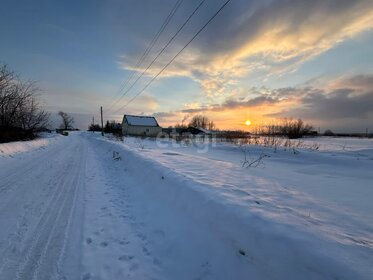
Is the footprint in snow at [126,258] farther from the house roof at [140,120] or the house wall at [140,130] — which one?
the house roof at [140,120]

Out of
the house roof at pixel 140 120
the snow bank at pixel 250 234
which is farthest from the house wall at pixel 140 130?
the snow bank at pixel 250 234

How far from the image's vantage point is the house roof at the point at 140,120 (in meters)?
66.3

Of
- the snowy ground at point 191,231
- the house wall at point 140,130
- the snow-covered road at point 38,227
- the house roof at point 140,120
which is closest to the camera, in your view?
the snowy ground at point 191,231

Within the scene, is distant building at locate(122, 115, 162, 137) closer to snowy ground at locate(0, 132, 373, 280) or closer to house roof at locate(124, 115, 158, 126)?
house roof at locate(124, 115, 158, 126)

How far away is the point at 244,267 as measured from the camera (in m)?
2.71

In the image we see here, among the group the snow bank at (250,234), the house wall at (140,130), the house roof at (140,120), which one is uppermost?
the house roof at (140,120)

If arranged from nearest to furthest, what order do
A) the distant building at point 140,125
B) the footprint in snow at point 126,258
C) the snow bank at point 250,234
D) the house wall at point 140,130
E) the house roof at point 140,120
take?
the snow bank at point 250,234 < the footprint in snow at point 126,258 < the house wall at point 140,130 < the distant building at point 140,125 < the house roof at point 140,120

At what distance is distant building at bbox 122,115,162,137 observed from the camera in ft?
214

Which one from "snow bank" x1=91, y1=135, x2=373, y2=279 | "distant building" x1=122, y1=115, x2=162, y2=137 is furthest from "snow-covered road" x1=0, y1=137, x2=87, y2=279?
"distant building" x1=122, y1=115, x2=162, y2=137

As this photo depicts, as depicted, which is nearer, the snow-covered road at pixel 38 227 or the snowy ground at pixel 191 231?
the snowy ground at pixel 191 231

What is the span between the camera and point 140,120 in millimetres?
68062

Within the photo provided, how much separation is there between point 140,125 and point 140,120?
8.09ft

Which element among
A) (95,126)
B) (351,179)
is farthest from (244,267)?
(95,126)

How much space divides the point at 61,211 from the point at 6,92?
2233 centimetres
